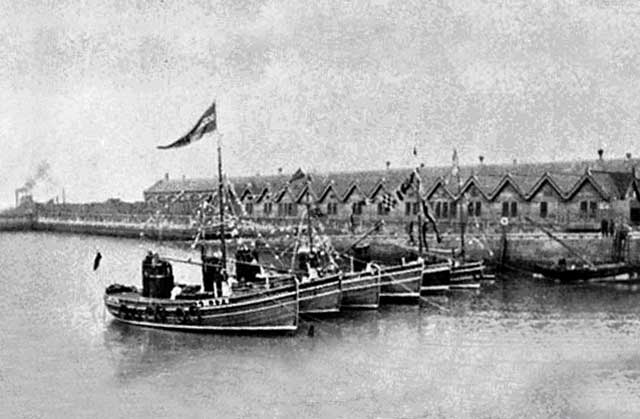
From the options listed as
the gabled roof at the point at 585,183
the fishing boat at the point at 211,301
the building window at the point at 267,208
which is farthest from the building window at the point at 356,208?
the fishing boat at the point at 211,301

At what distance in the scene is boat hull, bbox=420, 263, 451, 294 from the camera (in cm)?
6019

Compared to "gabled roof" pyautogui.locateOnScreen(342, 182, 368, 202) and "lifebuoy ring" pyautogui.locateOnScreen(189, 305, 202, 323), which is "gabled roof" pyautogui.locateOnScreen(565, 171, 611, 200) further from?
"lifebuoy ring" pyautogui.locateOnScreen(189, 305, 202, 323)

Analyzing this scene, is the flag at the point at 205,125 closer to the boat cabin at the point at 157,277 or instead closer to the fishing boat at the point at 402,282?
the boat cabin at the point at 157,277

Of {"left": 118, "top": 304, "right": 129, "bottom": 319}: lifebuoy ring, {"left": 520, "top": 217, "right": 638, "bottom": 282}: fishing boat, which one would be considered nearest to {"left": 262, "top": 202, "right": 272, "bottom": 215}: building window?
{"left": 520, "top": 217, "right": 638, "bottom": 282}: fishing boat

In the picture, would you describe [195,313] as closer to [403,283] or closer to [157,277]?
[157,277]

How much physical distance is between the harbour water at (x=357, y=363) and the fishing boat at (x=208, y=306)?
907 mm

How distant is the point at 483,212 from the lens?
3369 inches

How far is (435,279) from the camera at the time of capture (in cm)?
6053

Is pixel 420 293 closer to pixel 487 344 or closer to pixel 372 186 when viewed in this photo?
pixel 487 344

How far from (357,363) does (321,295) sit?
11.9 m

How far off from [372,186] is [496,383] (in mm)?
64983

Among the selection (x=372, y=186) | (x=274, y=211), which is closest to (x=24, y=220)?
(x=274, y=211)

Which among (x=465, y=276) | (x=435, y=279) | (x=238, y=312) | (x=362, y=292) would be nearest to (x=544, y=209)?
(x=465, y=276)

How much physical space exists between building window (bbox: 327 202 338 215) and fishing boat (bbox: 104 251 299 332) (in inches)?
2074
